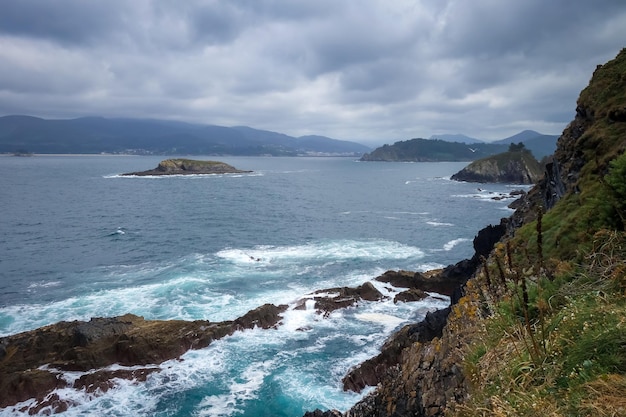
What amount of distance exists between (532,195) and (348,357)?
18.8 metres

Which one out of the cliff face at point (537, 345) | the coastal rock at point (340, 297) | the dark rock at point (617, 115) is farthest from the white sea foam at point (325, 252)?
the cliff face at point (537, 345)

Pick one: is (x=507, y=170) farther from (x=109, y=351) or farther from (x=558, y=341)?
(x=558, y=341)

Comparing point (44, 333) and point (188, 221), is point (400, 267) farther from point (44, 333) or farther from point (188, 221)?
point (188, 221)

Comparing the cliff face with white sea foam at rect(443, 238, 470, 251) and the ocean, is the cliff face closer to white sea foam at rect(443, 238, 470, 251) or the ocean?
the ocean

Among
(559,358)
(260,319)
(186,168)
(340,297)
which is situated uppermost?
(559,358)

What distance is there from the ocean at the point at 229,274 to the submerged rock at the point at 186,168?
79.7m

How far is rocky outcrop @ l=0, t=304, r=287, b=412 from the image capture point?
20531 millimetres

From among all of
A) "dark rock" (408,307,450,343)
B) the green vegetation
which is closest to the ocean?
"dark rock" (408,307,450,343)

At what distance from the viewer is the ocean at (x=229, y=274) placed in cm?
2108

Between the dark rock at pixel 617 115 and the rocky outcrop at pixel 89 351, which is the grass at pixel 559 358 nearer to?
the dark rock at pixel 617 115

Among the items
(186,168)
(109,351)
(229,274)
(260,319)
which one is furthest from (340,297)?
(186,168)

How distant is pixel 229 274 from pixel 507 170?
134 metres

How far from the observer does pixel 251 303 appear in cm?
3294

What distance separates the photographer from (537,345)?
537cm
